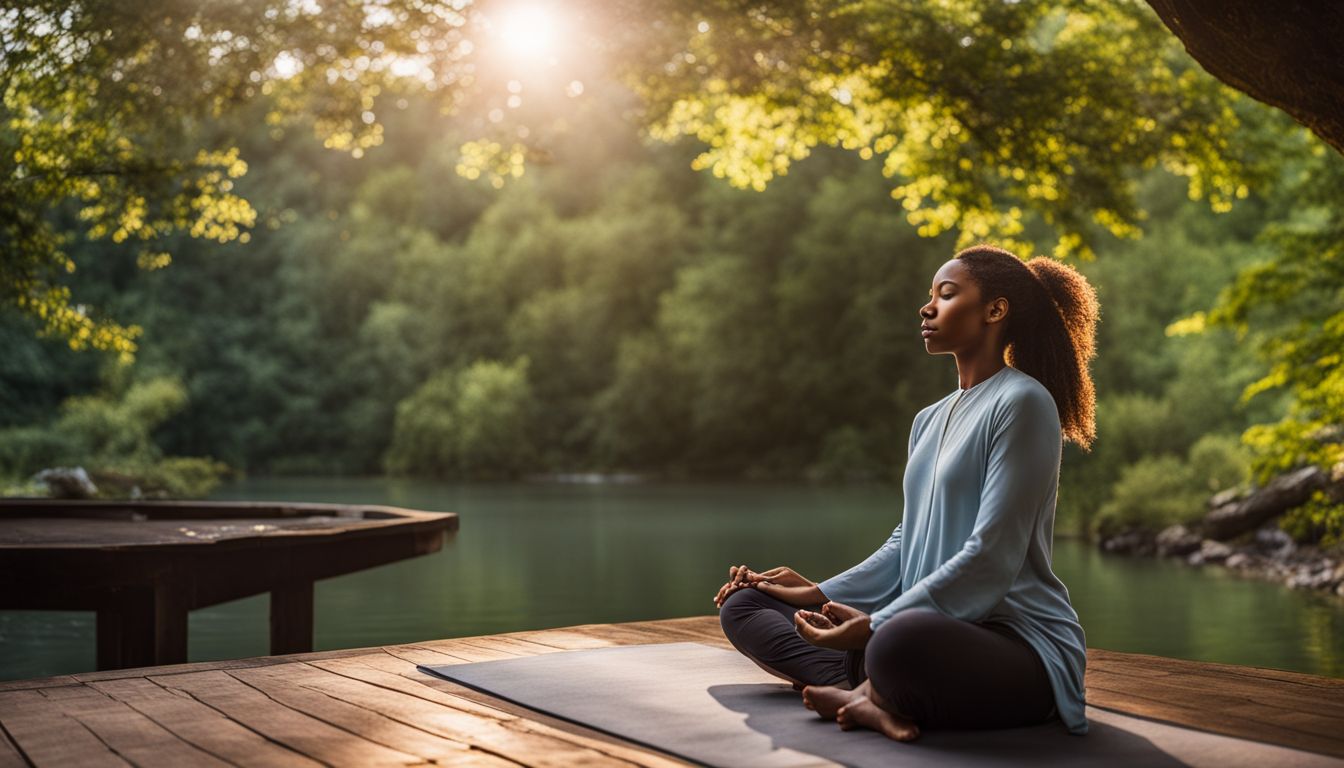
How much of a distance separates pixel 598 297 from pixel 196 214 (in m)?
32.2

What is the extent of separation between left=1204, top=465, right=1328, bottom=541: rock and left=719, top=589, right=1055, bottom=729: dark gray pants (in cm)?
1425

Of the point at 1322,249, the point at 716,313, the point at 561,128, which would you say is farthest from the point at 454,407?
the point at 1322,249

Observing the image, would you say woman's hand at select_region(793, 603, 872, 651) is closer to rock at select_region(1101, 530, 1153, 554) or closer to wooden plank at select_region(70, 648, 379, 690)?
wooden plank at select_region(70, 648, 379, 690)

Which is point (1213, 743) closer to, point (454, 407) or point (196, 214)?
point (196, 214)

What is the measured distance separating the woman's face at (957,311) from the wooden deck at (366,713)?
1174 mm

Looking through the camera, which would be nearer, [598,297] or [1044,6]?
[1044,6]

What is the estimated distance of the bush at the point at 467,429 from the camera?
4150 centimetres

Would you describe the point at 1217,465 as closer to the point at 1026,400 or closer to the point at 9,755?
the point at 1026,400

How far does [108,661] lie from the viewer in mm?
6461

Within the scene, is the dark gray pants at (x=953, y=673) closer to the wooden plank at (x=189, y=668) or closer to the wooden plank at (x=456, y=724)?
the wooden plank at (x=456, y=724)

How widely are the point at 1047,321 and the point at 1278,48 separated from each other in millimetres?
1403

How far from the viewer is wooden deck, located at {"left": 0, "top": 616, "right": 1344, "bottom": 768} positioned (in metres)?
3.09

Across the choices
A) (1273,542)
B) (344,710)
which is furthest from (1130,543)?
(344,710)

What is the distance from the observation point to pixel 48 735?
3.27m
